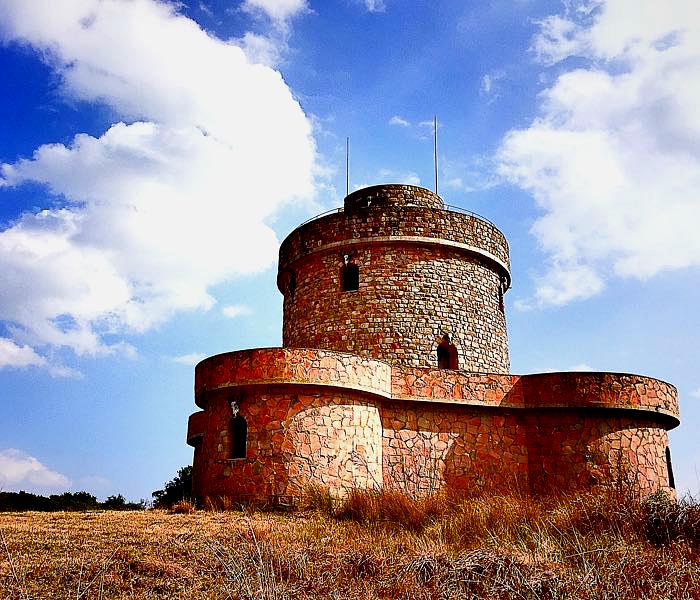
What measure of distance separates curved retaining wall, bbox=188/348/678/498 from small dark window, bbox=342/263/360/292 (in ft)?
13.8

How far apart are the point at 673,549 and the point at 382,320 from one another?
11.9 metres

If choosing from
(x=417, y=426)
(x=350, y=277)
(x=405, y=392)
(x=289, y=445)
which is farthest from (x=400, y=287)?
(x=289, y=445)

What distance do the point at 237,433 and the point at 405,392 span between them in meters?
4.10

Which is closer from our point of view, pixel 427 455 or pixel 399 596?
pixel 399 596

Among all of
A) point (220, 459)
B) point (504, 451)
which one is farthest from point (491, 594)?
point (504, 451)

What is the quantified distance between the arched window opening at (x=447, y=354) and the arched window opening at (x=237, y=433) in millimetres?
6558

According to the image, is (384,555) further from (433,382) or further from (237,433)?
(433,382)

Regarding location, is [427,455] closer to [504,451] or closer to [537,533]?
[504,451]

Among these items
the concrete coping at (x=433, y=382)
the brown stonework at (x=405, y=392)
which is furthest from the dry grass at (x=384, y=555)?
the concrete coping at (x=433, y=382)

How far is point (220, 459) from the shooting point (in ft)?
53.6

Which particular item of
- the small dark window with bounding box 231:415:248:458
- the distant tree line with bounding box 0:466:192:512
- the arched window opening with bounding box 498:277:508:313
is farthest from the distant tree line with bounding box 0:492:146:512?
the arched window opening with bounding box 498:277:508:313

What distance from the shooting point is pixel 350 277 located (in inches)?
851

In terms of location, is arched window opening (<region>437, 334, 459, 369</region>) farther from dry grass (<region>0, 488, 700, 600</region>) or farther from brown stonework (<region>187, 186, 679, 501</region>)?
dry grass (<region>0, 488, 700, 600</region>)

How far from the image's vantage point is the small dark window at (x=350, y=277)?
21422mm
